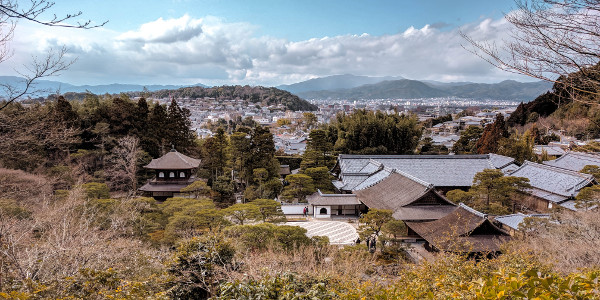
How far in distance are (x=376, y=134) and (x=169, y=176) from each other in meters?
17.4

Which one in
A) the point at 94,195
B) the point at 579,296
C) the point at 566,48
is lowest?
the point at 94,195

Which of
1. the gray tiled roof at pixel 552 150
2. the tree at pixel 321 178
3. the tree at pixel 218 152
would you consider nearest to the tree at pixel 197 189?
the tree at pixel 218 152

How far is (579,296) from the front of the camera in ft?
6.41

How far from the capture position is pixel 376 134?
2686cm

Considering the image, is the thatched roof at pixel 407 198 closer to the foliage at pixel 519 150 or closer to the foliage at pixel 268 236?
the foliage at pixel 268 236

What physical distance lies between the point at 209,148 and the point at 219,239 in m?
17.0

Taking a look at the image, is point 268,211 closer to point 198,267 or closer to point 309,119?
point 198,267

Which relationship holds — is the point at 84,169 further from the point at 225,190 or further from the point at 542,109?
the point at 542,109

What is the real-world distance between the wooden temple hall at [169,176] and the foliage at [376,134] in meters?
13.5

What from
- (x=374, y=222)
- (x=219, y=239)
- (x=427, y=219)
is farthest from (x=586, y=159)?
(x=219, y=239)

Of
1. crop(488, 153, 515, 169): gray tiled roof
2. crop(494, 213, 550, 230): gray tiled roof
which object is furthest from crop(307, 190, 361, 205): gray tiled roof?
crop(488, 153, 515, 169): gray tiled roof

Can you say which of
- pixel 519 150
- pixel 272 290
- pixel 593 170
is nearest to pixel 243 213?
pixel 272 290

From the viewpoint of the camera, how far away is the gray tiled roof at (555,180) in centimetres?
1496

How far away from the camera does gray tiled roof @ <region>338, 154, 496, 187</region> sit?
65.1 feet
